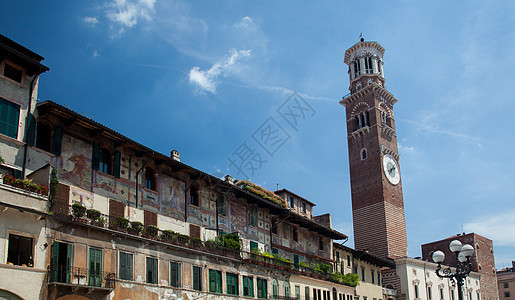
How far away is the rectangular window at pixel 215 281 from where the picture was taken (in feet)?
95.6

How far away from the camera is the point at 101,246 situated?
23.3 meters

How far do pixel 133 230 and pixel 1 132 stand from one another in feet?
24.4

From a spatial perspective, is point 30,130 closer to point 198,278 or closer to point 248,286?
point 198,278

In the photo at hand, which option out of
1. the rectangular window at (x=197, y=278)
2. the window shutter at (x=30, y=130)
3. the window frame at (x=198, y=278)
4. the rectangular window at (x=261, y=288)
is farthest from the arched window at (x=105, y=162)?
the rectangular window at (x=261, y=288)

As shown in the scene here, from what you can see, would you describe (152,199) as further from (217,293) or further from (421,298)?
(421,298)

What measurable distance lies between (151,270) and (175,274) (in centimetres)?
181

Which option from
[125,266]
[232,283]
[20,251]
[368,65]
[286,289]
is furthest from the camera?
[368,65]

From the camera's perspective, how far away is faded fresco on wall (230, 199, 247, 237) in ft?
112

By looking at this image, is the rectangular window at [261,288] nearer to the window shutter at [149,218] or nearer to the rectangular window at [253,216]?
the rectangular window at [253,216]

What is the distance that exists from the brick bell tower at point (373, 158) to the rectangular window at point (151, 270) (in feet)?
142

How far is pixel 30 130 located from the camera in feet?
73.5

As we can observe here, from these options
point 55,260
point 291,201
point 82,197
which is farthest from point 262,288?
point 55,260

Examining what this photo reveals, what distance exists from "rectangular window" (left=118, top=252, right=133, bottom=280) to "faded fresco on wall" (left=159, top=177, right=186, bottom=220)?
171 inches

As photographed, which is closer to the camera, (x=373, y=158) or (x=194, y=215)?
(x=194, y=215)
